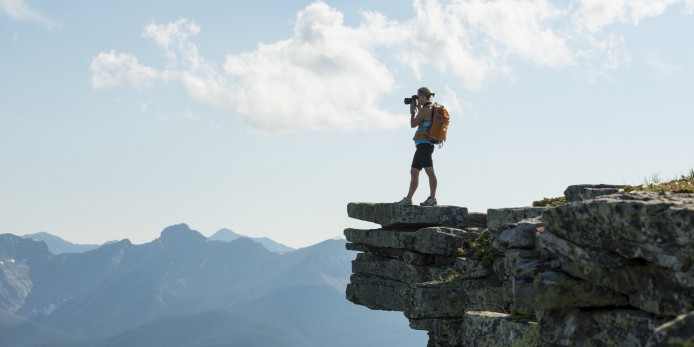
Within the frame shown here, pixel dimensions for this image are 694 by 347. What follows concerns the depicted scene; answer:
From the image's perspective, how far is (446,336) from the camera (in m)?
17.6

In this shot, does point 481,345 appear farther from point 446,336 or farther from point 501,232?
point 446,336

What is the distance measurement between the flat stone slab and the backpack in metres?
2.29

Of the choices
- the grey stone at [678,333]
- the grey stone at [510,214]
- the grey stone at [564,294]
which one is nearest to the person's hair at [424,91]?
the grey stone at [510,214]

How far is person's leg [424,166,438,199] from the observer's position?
22.9 metres

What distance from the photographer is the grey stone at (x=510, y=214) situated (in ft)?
55.8

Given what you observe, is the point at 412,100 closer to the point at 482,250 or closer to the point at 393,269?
the point at 393,269

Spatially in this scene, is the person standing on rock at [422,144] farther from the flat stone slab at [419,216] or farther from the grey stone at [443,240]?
the grey stone at [443,240]

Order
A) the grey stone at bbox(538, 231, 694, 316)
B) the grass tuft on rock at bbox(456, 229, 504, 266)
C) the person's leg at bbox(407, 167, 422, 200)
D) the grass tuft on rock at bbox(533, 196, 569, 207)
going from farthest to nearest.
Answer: the person's leg at bbox(407, 167, 422, 200), the grass tuft on rock at bbox(533, 196, 569, 207), the grass tuft on rock at bbox(456, 229, 504, 266), the grey stone at bbox(538, 231, 694, 316)

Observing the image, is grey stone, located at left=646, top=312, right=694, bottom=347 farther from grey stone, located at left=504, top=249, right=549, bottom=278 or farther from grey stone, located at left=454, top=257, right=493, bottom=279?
grey stone, located at left=454, top=257, right=493, bottom=279

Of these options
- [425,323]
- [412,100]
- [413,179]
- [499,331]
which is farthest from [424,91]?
[499,331]

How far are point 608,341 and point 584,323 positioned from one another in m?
0.41

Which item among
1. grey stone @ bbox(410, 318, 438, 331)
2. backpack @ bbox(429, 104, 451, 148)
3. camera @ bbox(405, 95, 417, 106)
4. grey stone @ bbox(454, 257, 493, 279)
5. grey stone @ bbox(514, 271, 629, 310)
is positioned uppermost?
camera @ bbox(405, 95, 417, 106)

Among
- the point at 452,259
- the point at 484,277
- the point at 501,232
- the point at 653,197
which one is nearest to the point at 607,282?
the point at 653,197

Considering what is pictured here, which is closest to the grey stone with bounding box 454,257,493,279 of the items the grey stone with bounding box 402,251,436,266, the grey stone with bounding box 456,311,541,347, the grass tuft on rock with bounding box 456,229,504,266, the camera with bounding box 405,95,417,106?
the grass tuft on rock with bounding box 456,229,504,266
